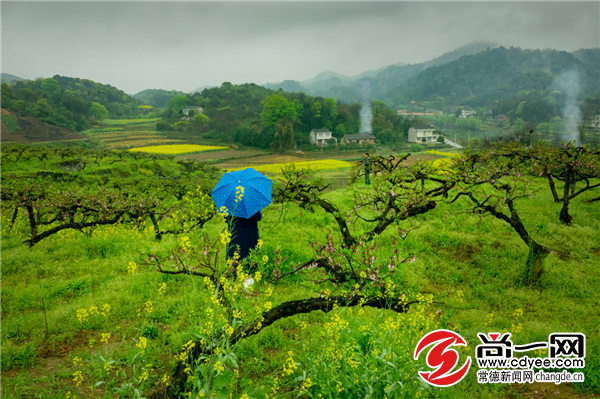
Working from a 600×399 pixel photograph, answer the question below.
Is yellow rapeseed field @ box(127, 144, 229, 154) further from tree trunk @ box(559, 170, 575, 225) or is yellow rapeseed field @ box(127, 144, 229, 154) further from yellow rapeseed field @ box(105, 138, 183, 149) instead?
tree trunk @ box(559, 170, 575, 225)

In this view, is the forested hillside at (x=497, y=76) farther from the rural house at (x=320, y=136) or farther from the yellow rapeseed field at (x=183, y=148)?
the yellow rapeseed field at (x=183, y=148)

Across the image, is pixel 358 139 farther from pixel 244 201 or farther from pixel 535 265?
pixel 244 201

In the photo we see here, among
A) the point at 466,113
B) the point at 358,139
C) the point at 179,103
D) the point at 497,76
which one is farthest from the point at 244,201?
the point at 497,76

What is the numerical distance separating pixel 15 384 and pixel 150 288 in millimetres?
2467

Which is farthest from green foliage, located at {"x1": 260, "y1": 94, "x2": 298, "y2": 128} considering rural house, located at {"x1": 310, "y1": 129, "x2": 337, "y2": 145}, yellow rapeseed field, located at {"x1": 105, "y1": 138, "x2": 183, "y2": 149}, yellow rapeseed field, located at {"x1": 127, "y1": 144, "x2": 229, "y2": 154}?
yellow rapeseed field, located at {"x1": 105, "y1": 138, "x2": 183, "y2": 149}

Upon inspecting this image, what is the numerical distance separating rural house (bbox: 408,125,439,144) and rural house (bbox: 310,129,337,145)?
29.1 feet

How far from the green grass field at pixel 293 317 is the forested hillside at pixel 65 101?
1574 inches

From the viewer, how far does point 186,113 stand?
4731cm

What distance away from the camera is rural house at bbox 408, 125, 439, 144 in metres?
31.2

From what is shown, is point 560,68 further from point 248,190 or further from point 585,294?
point 248,190

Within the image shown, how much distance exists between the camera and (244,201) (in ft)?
15.3

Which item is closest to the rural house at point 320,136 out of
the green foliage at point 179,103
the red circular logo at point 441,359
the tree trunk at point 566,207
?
the tree trunk at point 566,207

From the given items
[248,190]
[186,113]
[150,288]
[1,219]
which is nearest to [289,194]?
[248,190]

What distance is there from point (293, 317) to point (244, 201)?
214cm
